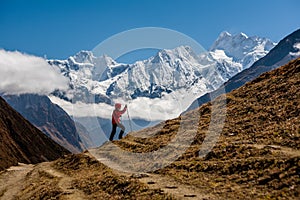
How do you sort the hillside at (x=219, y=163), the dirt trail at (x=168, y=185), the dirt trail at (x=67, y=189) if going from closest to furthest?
the hillside at (x=219, y=163), the dirt trail at (x=168, y=185), the dirt trail at (x=67, y=189)

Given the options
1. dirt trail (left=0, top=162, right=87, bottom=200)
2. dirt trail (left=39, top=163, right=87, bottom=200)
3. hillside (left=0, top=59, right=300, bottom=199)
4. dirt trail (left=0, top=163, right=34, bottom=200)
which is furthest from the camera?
dirt trail (left=0, top=163, right=34, bottom=200)

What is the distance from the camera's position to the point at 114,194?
24.1 meters

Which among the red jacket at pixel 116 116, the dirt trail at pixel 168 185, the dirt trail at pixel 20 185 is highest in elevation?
the red jacket at pixel 116 116

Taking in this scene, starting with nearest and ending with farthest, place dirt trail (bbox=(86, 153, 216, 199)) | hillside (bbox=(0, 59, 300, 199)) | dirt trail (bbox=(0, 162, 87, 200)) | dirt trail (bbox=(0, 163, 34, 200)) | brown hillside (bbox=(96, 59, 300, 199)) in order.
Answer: brown hillside (bbox=(96, 59, 300, 199)), hillside (bbox=(0, 59, 300, 199)), dirt trail (bbox=(86, 153, 216, 199)), dirt trail (bbox=(0, 162, 87, 200)), dirt trail (bbox=(0, 163, 34, 200))

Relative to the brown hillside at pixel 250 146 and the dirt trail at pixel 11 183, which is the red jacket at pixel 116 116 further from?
the dirt trail at pixel 11 183

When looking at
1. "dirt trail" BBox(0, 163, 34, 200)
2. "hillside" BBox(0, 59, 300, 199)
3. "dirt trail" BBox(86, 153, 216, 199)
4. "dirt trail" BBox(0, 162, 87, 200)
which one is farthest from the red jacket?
"dirt trail" BBox(86, 153, 216, 199)

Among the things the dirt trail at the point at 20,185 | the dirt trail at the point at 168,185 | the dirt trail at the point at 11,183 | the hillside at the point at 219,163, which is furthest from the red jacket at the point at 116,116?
the dirt trail at the point at 168,185

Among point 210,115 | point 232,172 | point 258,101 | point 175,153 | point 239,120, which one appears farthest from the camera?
point 210,115

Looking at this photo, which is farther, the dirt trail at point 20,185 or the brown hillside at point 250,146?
the dirt trail at point 20,185

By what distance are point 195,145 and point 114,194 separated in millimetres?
9492

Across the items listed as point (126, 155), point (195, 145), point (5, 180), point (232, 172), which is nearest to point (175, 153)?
point (195, 145)

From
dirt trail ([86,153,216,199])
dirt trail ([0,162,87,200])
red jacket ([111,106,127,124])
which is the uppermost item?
red jacket ([111,106,127,124])

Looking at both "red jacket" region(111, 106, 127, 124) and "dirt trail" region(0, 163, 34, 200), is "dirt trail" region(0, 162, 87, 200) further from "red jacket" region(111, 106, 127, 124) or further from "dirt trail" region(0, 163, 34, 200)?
"red jacket" region(111, 106, 127, 124)

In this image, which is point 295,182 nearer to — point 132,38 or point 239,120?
point 239,120
